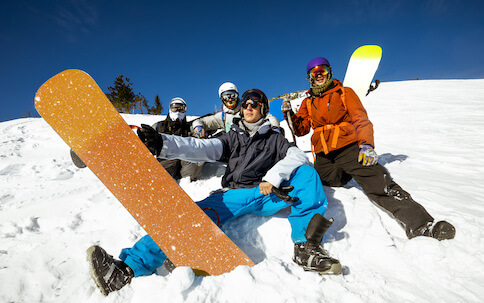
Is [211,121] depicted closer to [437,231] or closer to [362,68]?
[362,68]

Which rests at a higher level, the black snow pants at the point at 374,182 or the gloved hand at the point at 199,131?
the gloved hand at the point at 199,131

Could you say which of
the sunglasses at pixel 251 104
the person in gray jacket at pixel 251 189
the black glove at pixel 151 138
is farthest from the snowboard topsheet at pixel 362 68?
the black glove at pixel 151 138

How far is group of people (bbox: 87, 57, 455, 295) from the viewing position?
1.52 meters

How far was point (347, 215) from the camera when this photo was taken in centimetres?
Result: 220

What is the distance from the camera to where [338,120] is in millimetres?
2559

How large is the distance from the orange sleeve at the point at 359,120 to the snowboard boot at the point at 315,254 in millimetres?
1195

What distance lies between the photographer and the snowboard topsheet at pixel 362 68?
4.49 meters

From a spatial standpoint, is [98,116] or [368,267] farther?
[368,267]

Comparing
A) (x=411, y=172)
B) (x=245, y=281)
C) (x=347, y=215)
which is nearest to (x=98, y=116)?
(x=245, y=281)

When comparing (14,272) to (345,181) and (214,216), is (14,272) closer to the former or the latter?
(214,216)

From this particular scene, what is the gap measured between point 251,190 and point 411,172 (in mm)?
3057

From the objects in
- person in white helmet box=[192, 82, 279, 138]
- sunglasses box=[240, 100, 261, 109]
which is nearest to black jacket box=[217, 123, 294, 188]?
sunglasses box=[240, 100, 261, 109]

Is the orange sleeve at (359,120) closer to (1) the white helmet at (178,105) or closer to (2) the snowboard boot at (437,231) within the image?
(2) the snowboard boot at (437,231)

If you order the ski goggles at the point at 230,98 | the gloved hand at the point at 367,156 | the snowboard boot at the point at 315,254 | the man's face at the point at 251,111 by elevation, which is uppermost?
the ski goggles at the point at 230,98
